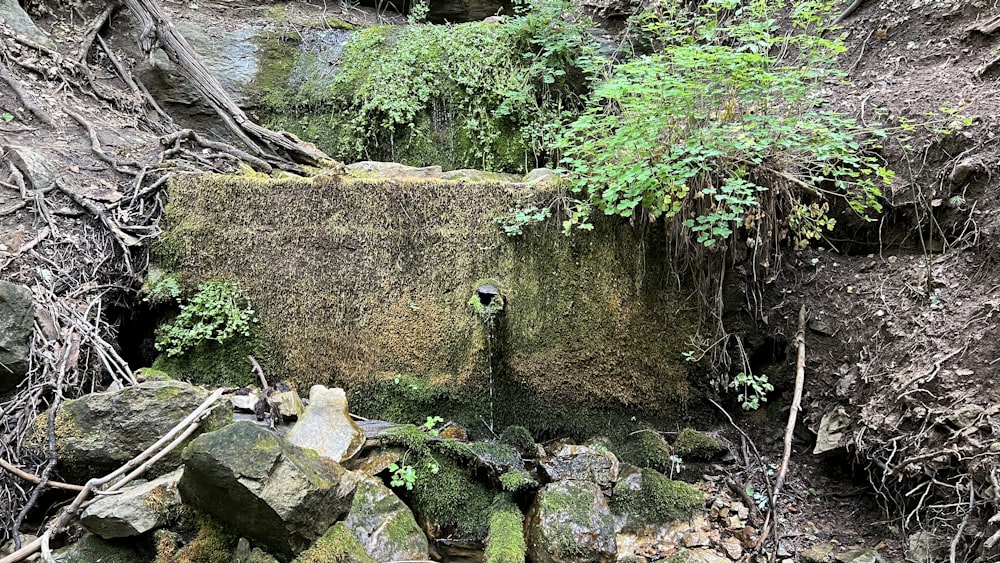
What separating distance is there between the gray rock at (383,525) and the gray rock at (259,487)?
49cm

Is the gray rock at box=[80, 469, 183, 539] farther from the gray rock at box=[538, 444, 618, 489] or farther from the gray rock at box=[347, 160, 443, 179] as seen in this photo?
the gray rock at box=[347, 160, 443, 179]

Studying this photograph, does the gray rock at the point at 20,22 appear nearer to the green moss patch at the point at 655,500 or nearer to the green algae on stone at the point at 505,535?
the green algae on stone at the point at 505,535

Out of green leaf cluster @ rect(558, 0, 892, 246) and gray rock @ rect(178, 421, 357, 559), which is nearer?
gray rock @ rect(178, 421, 357, 559)

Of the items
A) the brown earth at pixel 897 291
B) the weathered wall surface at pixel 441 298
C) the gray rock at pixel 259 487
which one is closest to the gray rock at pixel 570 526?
the weathered wall surface at pixel 441 298

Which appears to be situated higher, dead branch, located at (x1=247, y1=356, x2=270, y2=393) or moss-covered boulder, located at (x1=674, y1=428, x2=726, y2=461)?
dead branch, located at (x1=247, y1=356, x2=270, y2=393)

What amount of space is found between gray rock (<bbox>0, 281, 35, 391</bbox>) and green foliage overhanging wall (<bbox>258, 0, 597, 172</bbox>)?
3.34 meters

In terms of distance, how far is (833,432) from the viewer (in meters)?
3.13

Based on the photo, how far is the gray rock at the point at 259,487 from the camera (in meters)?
1.95

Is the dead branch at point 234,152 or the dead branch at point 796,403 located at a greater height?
the dead branch at point 234,152

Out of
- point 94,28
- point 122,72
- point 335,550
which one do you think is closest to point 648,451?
point 335,550

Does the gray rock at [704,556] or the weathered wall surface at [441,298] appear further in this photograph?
the weathered wall surface at [441,298]

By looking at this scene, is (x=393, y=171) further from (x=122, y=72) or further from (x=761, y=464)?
(x=122, y=72)

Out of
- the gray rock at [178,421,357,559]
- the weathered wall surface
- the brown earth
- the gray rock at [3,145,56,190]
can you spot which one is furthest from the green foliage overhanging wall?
the gray rock at [178,421,357,559]

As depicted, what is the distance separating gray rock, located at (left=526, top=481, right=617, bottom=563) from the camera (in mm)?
2766
